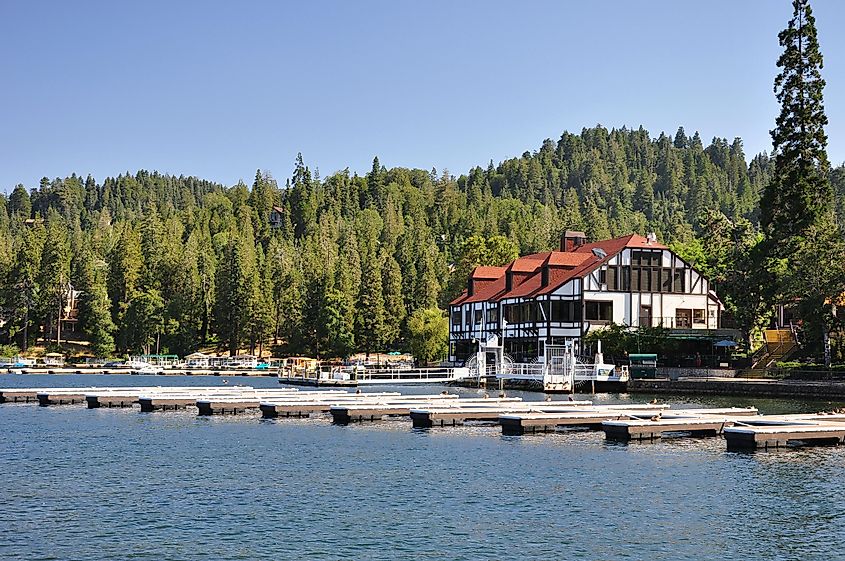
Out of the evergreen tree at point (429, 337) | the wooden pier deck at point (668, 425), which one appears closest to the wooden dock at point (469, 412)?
the wooden pier deck at point (668, 425)

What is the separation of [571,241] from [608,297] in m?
15.2

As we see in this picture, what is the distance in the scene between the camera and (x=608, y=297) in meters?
75.8

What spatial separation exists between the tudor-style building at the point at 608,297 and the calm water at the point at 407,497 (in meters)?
35.3

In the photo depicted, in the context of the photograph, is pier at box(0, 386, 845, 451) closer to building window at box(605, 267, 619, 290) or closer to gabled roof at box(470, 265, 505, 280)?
building window at box(605, 267, 619, 290)

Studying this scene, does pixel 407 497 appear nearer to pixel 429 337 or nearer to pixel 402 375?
pixel 402 375

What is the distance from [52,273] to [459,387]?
64.6 m

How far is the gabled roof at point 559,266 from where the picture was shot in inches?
3027

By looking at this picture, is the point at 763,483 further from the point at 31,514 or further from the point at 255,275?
the point at 255,275

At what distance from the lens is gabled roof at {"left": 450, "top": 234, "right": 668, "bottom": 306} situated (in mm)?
76875

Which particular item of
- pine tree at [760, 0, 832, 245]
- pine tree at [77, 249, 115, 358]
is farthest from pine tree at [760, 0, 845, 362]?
pine tree at [77, 249, 115, 358]

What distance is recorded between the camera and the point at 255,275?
12106 centimetres

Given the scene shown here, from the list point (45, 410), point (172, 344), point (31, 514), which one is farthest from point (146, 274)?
point (31, 514)

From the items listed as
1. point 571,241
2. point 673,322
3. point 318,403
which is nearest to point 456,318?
point 571,241

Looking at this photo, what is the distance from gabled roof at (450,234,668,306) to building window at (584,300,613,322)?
7.46ft
